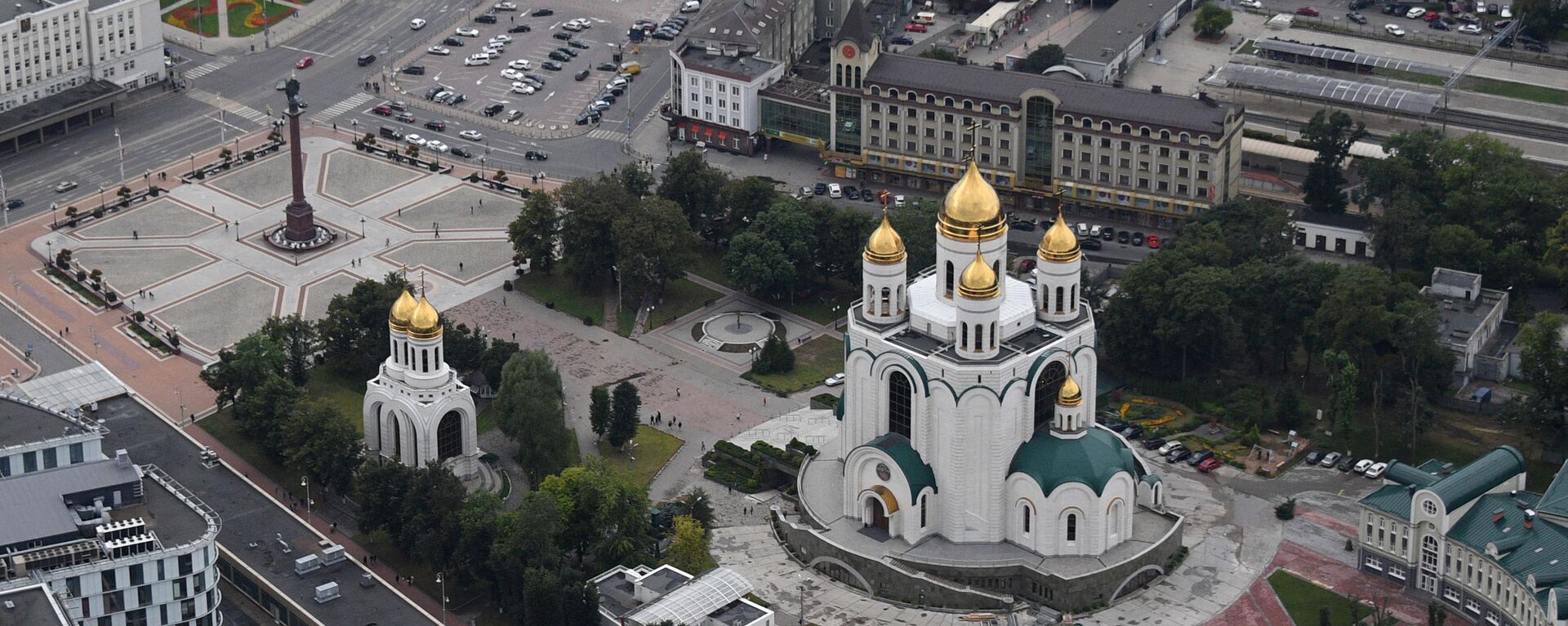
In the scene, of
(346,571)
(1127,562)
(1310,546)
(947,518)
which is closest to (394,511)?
(346,571)

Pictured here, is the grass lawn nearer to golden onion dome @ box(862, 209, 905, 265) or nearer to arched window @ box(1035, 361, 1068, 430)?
arched window @ box(1035, 361, 1068, 430)

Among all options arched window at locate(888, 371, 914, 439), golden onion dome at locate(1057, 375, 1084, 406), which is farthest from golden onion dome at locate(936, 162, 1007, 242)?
golden onion dome at locate(1057, 375, 1084, 406)

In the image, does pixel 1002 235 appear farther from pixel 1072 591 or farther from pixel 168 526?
pixel 168 526

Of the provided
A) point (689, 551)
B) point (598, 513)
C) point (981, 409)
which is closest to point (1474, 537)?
point (981, 409)

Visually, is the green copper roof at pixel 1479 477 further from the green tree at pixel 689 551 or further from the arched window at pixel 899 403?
the green tree at pixel 689 551

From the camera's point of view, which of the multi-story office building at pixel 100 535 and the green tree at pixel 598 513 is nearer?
the multi-story office building at pixel 100 535

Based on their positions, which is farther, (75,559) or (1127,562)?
(1127,562)

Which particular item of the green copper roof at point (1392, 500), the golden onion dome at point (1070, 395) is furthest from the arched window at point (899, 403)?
the green copper roof at point (1392, 500)
